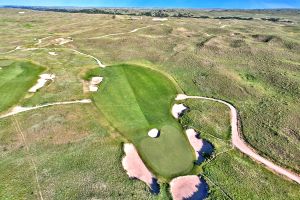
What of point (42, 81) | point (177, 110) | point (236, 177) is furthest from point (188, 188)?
point (42, 81)

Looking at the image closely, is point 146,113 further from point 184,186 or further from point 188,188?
point 188,188

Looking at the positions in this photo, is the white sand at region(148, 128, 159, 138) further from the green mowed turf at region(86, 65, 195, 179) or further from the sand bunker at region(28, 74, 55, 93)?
the sand bunker at region(28, 74, 55, 93)

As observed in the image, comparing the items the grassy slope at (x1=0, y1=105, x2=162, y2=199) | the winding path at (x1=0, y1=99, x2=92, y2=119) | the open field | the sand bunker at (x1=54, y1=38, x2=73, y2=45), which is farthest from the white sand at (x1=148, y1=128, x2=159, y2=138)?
the sand bunker at (x1=54, y1=38, x2=73, y2=45)

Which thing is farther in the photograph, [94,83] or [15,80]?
[94,83]

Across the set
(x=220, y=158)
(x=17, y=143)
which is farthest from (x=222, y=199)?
(x=17, y=143)

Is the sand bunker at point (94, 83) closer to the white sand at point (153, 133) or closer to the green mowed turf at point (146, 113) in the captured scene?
the green mowed turf at point (146, 113)
